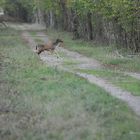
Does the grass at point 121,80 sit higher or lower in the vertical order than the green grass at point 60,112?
lower

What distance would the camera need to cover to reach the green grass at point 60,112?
10.9 metres

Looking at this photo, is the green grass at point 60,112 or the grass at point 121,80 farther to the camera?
the grass at point 121,80

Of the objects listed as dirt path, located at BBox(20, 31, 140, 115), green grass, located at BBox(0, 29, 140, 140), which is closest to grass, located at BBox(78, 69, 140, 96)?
dirt path, located at BBox(20, 31, 140, 115)

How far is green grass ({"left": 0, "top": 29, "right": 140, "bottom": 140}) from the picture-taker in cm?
1086

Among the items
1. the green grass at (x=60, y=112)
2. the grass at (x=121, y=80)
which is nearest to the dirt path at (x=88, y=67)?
the grass at (x=121, y=80)

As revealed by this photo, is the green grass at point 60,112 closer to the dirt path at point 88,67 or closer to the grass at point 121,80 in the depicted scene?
the dirt path at point 88,67

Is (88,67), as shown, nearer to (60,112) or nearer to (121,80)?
(121,80)

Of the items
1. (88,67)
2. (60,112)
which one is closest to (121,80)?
(88,67)

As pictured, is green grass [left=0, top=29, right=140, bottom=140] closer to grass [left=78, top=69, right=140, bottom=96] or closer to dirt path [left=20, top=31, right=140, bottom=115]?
dirt path [left=20, top=31, right=140, bottom=115]

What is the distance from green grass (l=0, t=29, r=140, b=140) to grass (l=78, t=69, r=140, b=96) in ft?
3.89

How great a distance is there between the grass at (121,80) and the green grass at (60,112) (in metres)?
1.19

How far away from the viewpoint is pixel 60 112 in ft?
41.9

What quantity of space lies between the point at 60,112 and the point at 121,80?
22.9ft

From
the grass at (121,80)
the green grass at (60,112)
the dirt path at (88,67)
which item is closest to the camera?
the green grass at (60,112)
